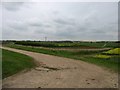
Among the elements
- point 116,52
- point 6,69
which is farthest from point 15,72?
point 116,52

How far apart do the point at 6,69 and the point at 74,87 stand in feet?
17.2

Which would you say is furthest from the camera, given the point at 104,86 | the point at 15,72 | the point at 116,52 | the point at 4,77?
the point at 116,52

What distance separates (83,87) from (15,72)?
16.4 feet

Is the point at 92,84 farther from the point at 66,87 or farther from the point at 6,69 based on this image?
the point at 6,69

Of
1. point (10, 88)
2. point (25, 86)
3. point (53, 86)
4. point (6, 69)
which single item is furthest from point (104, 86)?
point (6, 69)

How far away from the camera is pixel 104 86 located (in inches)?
358

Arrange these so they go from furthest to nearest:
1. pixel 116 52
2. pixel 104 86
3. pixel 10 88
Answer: pixel 116 52
pixel 104 86
pixel 10 88

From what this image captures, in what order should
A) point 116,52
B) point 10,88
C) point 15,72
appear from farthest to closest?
point 116,52 → point 15,72 → point 10,88

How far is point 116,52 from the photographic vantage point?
34.4 metres

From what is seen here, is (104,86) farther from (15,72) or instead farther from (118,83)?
(15,72)

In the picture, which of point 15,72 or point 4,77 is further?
point 15,72

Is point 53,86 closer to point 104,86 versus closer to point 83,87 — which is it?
point 83,87

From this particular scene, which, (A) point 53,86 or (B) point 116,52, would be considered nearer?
(A) point 53,86

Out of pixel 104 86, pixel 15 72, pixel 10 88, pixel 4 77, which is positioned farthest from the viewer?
pixel 15 72
